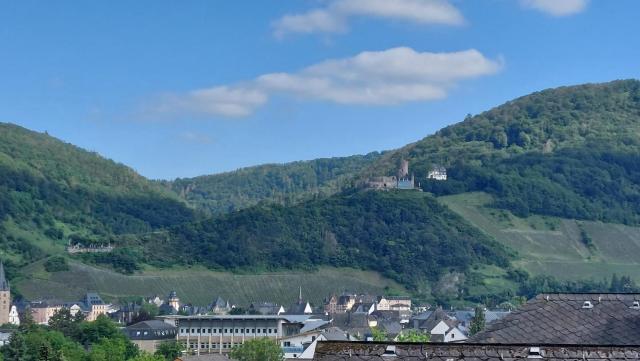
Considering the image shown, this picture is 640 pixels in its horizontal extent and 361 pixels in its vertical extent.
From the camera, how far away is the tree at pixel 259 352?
4321 inches

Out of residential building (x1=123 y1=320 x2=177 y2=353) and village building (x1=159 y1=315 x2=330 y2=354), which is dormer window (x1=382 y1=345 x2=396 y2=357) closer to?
village building (x1=159 y1=315 x2=330 y2=354)

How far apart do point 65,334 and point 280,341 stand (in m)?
39.0

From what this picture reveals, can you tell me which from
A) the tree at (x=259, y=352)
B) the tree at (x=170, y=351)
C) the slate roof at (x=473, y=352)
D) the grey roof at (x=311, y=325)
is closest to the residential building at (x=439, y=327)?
the grey roof at (x=311, y=325)

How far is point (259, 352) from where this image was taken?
4360 inches

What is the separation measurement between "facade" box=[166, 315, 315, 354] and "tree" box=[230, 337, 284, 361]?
40.8 meters

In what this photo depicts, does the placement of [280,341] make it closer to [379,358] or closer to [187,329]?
[187,329]

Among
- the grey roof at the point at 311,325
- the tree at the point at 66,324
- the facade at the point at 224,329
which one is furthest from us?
the tree at the point at 66,324

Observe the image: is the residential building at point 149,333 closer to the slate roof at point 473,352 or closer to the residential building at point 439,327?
the residential building at point 439,327

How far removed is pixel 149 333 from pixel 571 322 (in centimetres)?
15274

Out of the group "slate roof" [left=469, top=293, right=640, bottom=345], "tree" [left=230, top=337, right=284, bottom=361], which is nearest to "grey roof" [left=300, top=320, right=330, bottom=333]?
"tree" [left=230, top=337, right=284, bottom=361]

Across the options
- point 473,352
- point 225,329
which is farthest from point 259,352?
point 473,352

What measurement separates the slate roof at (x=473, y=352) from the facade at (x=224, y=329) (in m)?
137

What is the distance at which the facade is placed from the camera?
518 feet

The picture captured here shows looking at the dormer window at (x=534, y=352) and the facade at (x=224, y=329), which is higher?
the dormer window at (x=534, y=352)
